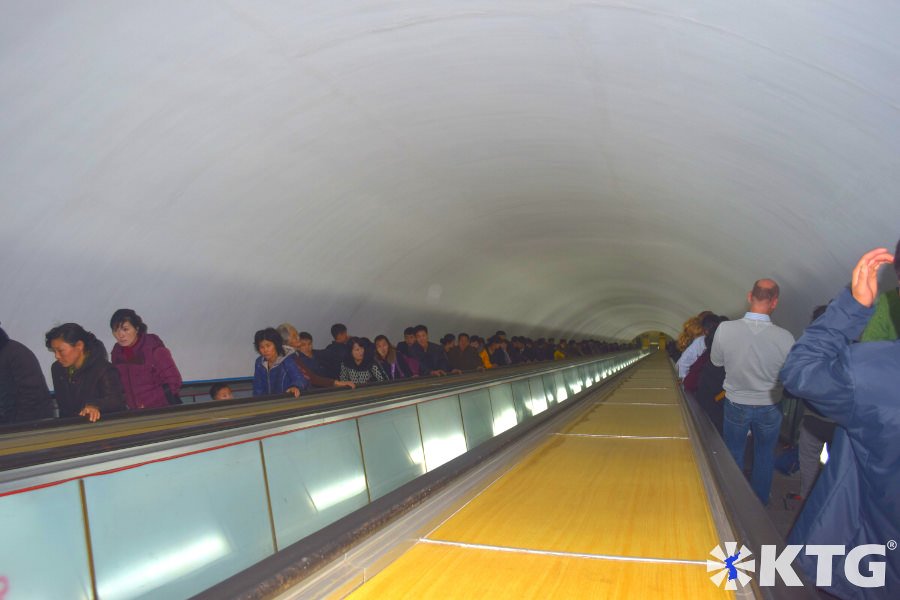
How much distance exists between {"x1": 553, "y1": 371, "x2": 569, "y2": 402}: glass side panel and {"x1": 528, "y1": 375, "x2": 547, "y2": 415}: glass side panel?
1503 millimetres

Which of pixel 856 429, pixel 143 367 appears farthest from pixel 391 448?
pixel 856 429

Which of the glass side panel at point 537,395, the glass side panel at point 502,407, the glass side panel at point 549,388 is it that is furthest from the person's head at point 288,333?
the glass side panel at point 549,388

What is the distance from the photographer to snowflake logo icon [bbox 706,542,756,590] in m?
2.18

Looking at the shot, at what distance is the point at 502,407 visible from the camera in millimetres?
10336

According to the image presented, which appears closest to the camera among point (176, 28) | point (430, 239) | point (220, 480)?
point (220, 480)

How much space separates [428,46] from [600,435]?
3744 mm

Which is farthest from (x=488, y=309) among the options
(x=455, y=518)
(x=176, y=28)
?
(x=455, y=518)

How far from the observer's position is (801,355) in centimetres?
226

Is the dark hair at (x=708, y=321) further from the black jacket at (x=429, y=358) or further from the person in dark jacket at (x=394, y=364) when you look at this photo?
the black jacket at (x=429, y=358)

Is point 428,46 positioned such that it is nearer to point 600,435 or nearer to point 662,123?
point 662,123

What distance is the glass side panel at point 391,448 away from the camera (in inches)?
228

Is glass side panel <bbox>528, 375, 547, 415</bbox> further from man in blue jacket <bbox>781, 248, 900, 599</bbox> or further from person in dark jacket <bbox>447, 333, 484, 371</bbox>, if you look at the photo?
man in blue jacket <bbox>781, 248, 900, 599</bbox>

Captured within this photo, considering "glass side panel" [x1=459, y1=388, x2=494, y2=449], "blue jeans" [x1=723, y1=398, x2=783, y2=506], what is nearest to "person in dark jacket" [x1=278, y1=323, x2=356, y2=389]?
"glass side panel" [x1=459, y1=388, x2=494, y2=449]

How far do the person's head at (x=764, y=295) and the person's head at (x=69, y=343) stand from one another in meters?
4.83
